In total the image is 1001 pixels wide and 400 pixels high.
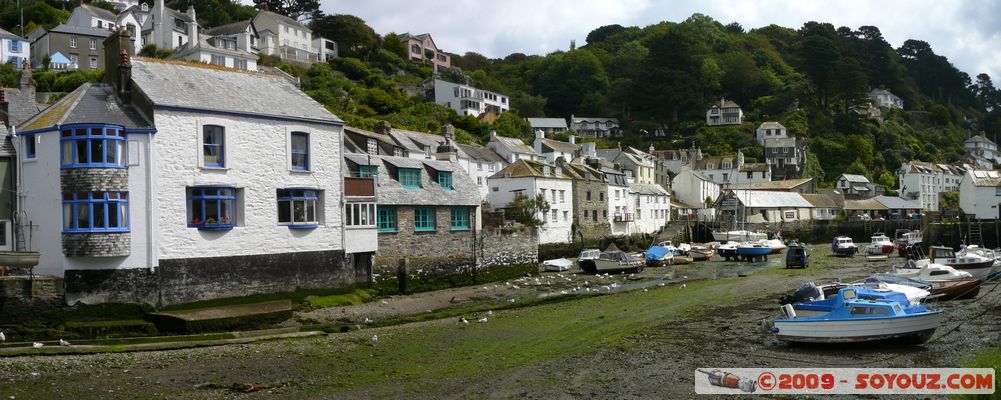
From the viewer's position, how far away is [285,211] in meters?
28.6

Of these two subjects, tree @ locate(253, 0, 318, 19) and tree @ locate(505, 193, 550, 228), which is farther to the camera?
tree @ locate(253, 0, 318, 19)

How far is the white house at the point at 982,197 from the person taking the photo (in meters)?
70.8

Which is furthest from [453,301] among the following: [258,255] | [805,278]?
[805,278]

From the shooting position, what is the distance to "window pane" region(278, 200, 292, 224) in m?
28.5

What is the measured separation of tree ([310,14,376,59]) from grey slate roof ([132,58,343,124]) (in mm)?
77993

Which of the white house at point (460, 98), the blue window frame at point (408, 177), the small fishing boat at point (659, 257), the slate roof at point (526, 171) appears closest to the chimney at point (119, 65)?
the blue window frame at point (408, 177)

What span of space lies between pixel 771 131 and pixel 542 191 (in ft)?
223

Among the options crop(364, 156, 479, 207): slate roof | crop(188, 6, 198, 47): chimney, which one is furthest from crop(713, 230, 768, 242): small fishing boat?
crop(188, 6, 198, 47): chimney

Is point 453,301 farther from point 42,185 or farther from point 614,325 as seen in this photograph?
point 42,185

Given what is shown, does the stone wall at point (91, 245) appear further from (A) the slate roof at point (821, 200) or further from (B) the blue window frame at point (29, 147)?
(A) the slate roof at point (821, 200)

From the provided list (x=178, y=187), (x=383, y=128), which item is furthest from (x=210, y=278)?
(x=383, y=128)

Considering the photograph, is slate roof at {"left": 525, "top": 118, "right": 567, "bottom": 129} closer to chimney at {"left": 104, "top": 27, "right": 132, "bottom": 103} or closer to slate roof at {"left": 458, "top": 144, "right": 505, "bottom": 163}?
slate roof at {"left": 458, "top": 144, "right": 505, "bottom": 163}

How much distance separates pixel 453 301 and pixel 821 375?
16.2 metres

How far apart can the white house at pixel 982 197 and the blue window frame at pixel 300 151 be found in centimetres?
6485
